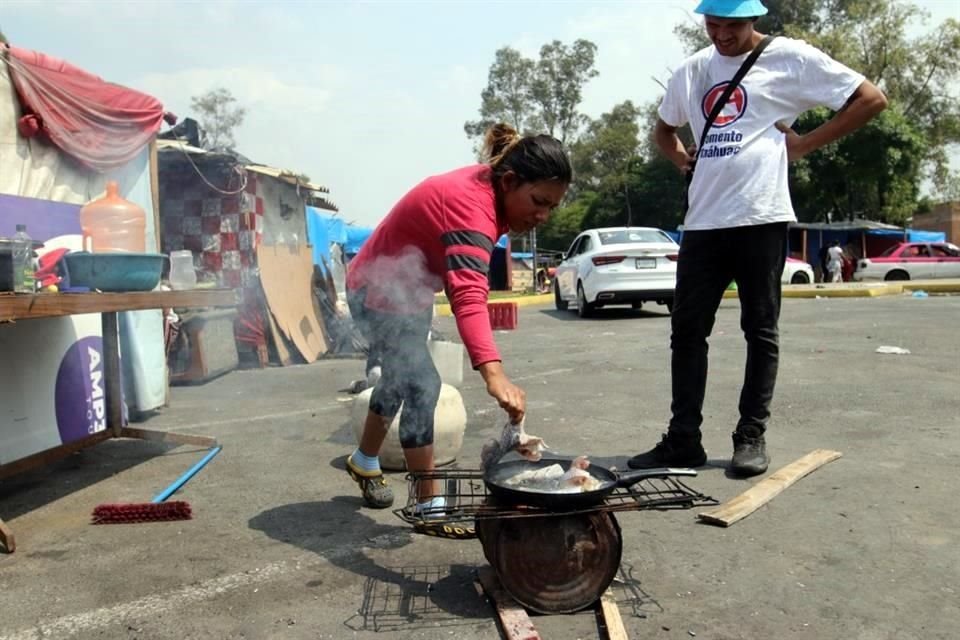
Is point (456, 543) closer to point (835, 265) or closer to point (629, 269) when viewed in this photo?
point (629, 269)

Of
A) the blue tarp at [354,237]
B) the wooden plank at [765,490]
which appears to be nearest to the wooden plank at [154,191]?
the wooden plank at [765,490]

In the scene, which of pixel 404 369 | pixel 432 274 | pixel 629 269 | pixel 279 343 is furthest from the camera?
pixel 629 269

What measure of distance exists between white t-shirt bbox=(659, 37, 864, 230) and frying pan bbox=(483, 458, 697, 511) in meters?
1.58

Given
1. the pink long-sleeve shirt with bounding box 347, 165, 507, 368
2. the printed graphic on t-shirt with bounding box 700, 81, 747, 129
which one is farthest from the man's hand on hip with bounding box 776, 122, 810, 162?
the pink long-sleeve shirt with bounding box 347, 165, 507, 368

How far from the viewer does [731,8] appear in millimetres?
3316

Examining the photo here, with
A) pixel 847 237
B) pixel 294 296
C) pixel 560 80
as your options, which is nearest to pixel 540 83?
pixel 560 80

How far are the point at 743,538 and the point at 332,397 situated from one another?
4.16 m

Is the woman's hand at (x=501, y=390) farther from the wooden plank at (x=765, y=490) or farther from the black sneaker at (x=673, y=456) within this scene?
the black sneaker at (x=673, y=456)

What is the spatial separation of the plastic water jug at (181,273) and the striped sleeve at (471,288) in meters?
3.76

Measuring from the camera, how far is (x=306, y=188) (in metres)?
11.7

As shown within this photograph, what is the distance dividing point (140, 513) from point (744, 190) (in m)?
3.14

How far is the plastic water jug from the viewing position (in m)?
5.70

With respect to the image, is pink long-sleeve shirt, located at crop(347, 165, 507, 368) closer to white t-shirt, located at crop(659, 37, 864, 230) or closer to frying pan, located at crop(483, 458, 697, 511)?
frying pan, located at crop(483, 458, 697, 511)

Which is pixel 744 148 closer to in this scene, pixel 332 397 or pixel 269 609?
pixel 269 609
